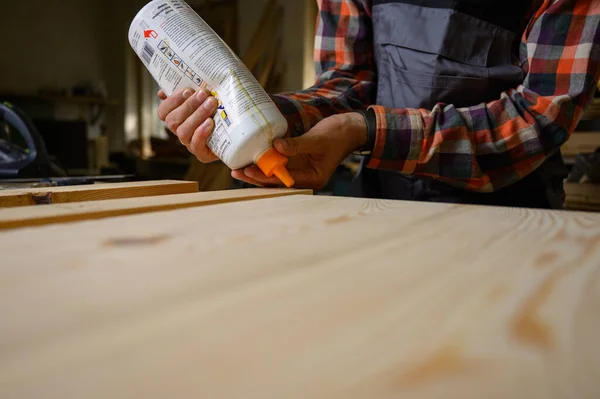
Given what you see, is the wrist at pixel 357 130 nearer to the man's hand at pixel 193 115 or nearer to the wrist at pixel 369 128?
the wrist at pixel 369 128

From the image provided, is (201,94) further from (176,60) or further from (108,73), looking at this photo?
(108,73)

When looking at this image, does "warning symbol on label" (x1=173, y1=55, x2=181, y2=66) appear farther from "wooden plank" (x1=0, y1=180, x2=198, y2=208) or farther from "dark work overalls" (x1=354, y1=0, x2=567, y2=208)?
"dark work overalls" (x1=354, y1=0, x2=567, y2=208)

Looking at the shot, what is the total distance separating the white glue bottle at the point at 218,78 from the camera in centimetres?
65

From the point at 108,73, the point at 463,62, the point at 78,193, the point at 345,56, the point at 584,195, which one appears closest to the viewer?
the point at 78,193

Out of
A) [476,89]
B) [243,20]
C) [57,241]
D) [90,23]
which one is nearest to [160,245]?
[57,241]

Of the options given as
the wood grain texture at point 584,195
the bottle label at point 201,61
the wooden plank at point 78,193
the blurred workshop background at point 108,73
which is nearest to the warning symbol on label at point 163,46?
the bottle label at point 201,61

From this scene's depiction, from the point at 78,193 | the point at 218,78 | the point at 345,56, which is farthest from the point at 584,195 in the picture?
the point at 78,193

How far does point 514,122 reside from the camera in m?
0.87

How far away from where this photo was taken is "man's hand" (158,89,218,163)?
2.27 feet

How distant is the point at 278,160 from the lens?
0.69 meters

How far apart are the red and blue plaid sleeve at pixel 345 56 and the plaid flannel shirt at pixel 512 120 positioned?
0.20 m

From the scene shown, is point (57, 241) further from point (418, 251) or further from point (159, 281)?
point (418, 251)

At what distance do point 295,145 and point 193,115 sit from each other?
16 centimetres

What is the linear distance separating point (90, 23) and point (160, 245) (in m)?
6.01
